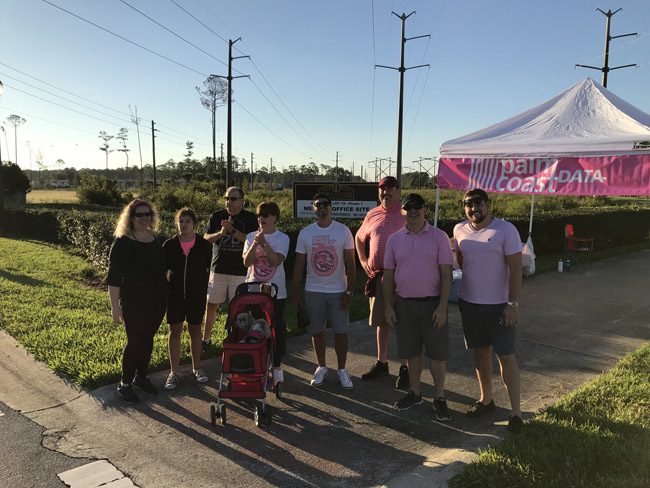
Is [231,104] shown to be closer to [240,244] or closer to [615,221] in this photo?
[615,221]

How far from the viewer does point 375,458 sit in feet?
10.7

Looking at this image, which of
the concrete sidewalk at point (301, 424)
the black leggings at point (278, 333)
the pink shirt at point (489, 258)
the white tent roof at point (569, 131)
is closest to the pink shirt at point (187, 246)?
the black leggings at point (278, 333)

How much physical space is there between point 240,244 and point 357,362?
1769mm

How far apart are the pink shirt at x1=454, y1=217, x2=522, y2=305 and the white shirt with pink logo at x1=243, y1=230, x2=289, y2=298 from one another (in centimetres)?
157

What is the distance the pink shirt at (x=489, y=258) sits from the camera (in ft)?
11.3

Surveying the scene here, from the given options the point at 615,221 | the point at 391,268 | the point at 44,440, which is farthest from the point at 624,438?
the point at 615,221

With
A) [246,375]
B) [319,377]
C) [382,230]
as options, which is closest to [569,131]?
[382,230]

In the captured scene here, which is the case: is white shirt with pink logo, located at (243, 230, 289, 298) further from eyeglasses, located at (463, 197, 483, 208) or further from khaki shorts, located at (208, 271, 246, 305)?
eyeglasses, located at (463, 197, 483, 208)

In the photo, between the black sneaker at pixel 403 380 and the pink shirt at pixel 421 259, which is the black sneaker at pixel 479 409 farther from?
the pink shirt at pixel 421 259

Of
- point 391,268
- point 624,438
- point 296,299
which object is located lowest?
point 624,438

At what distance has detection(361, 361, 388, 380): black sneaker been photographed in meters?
4.59

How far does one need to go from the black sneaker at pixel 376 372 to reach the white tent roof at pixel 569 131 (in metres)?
3.05

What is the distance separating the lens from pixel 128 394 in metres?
4.14

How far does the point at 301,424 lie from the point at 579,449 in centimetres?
197
